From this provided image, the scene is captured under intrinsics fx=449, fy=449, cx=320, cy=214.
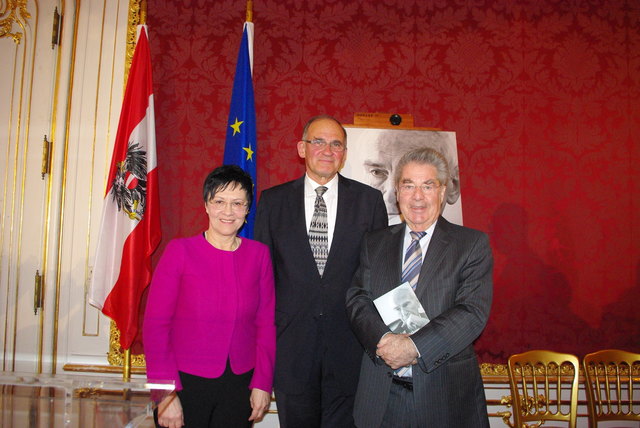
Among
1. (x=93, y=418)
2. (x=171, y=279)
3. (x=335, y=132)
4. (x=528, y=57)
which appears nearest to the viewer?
(x=93, y=418)

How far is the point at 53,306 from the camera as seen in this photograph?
3.29 meters

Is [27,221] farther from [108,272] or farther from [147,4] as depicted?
[147,4]

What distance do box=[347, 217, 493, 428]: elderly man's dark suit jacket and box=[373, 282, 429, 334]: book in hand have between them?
4cm

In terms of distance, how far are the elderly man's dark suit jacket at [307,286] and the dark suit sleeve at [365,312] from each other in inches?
9.1

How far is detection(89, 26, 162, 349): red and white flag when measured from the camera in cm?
302

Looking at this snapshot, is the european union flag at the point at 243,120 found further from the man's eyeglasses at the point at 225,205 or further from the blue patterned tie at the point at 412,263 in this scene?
the blue patterned tie at the point at 412,263

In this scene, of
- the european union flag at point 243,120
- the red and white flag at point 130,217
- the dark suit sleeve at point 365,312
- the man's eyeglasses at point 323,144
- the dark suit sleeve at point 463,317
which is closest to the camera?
the dark suit sleeve at point 463,317

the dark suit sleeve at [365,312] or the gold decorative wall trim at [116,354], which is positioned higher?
the dark suit sleeve at [365,312]

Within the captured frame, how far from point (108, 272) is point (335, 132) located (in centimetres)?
185

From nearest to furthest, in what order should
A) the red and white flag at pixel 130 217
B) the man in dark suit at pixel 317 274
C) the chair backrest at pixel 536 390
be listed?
1. the man in dark suit at pixel 317 274
2. the chair backrest at pixel 536 390
3. the red and white flag at pixel 130 217

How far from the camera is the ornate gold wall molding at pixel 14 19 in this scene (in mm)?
3420

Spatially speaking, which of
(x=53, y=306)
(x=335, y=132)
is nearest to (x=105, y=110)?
(x=53, y=306)

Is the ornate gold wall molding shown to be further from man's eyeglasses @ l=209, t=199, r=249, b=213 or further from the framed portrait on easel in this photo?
man's eyeglasses @ l=209, t=199, r=249, b=213

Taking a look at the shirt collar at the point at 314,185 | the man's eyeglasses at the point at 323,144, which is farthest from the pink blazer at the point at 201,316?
the man's eyeglasses at the point at 323,144
